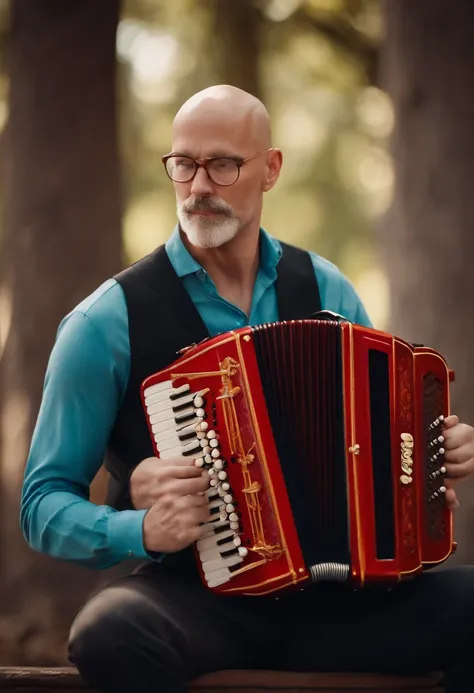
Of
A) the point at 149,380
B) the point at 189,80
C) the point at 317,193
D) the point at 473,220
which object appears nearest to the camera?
the point at 149,380

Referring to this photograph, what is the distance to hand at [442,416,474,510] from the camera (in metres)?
3.11

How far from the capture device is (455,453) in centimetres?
311

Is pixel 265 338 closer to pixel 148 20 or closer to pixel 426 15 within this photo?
pixel 426 15

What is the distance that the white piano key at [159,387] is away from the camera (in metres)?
2.93

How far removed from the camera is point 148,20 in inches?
390

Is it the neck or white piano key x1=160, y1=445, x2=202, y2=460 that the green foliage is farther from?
white piano key x1=160, y1=445, x2=202, y2=460

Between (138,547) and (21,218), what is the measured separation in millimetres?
3182

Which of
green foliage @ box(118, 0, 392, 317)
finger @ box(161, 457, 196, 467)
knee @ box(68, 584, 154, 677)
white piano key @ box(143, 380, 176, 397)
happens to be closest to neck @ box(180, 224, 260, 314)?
white piano key @ box(143, 380, 176, 397)

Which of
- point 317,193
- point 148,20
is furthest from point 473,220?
point 317,193

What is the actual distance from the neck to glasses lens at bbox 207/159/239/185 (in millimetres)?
175

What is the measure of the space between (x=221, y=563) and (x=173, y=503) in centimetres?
20

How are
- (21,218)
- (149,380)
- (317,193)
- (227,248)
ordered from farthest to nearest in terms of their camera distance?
(317,193) < (21,218) < (227,248) < (149,380)

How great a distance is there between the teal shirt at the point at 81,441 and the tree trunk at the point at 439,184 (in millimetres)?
2280

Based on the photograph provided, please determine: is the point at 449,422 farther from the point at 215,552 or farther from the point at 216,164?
the point at 216,164
